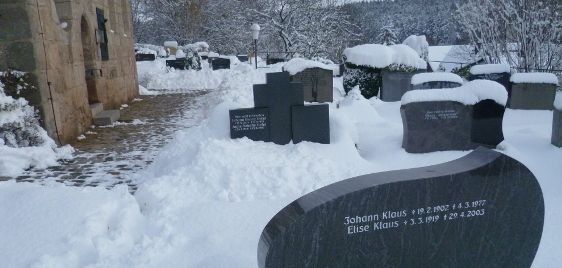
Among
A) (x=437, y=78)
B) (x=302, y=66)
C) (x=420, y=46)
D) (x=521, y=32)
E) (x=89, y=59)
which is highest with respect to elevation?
(x=521, y=32)

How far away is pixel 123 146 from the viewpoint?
7.51 m

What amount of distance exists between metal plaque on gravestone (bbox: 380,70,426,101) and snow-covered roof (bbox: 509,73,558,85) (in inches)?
110

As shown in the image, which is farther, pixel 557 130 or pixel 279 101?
pixel 557 130

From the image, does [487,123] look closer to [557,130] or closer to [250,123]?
[557,130]

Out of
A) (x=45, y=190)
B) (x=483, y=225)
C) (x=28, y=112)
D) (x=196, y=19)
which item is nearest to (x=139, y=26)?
(x=196, y=19)

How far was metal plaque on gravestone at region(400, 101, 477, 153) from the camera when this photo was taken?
6.70 metres

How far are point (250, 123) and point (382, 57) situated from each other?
6.98m

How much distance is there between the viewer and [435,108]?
6746 mm

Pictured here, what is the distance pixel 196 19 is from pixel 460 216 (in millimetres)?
37145

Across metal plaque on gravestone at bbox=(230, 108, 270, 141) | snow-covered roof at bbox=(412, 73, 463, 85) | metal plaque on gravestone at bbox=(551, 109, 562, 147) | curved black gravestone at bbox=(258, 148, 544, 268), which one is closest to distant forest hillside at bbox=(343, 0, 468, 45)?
snow-covered roof at bbox=(412, 73, 463, 85)

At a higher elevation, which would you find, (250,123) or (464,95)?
(464,95)

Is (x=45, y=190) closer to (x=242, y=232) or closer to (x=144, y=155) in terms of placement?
(x=242, y=232)

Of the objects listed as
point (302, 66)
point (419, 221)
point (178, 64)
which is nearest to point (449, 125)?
point (419, 221)

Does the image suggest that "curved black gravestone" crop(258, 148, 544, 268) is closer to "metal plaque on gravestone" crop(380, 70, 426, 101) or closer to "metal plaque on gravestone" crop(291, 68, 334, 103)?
"metal plaque on gravestone" crop(291, 68, 334, 103)
